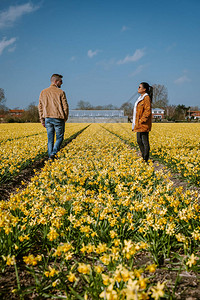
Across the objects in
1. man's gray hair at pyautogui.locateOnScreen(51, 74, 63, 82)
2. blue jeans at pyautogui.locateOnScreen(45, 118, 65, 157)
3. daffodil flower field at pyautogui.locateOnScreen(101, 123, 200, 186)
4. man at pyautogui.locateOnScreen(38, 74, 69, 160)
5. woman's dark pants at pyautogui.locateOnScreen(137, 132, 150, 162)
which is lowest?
daffodil flower field at pyautogui.locateOnScreen(101, 123, 200, 186)

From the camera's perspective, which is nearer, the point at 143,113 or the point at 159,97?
the point at 143,113

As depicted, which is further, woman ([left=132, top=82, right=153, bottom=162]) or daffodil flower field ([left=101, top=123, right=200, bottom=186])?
woman ([left=132, top=82, right=153, bottom=162])

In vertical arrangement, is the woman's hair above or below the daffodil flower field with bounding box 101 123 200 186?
above

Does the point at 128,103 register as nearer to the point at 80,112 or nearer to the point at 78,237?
the point at 80,112

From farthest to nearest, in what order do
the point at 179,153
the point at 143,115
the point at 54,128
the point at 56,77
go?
the point at 179,153 → the point at 54,128 → the point at 56,77 → the point at 143,115

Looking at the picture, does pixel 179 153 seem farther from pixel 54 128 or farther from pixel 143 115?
pixel 54 128

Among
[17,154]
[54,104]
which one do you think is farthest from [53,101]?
[17,154]

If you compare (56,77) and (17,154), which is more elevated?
(56,77)

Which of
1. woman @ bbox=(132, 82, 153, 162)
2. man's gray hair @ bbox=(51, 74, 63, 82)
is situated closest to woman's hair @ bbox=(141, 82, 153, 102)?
woman @ bbox=(132, 82, 153, 162)

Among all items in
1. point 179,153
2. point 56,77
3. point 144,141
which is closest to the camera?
point 144,141

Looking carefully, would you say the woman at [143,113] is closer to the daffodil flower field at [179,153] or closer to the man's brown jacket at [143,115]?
the man's brown jacket at [143,115]

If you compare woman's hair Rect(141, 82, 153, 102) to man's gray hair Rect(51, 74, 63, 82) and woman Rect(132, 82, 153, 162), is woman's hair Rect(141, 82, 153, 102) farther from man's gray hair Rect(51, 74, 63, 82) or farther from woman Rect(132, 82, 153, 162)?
man's gray hair Rect(51, 74, 63, 82)

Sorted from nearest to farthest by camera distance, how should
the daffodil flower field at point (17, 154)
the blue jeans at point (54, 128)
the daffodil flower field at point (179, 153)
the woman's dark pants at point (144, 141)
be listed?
1. the daffodil flower field at point (179, 153)
2. the daffodil flower field at point (17, 154)
3. the woman's dark pants at point (144, 141)
4. the blue jeans at point (54, 128)

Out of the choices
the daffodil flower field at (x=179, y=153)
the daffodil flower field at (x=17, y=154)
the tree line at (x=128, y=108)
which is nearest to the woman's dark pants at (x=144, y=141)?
the daffodil flower field at (x=179, y=153)
